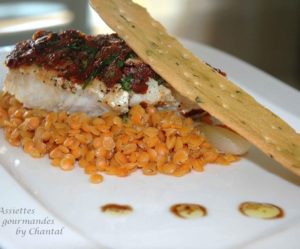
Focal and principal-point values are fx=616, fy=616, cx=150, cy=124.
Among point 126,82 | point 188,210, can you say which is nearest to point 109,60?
point 126,82

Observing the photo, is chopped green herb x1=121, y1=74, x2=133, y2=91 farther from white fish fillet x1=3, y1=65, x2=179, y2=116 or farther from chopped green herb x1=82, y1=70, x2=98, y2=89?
chopped green herb x1=82, y1=70, x2=98, y2=89

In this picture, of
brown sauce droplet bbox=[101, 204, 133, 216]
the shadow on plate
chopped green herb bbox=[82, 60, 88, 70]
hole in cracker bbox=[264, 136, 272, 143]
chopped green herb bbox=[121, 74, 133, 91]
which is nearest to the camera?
brown sauce droplet bbox=[101, 204, 133, 216]

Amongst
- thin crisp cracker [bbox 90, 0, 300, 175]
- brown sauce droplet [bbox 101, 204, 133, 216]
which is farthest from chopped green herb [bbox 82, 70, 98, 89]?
brown sauce droplet [bbox 101, 204, 133, 216]

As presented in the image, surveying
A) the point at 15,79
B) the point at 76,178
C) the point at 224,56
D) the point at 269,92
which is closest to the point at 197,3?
the point at 224,56

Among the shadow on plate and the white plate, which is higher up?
the shadow on plate

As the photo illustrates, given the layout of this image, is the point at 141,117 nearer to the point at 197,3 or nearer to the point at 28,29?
the point at 28,29

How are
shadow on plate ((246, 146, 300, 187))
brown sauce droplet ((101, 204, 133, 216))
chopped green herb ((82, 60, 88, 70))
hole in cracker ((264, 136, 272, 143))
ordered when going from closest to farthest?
brown sauce droplet ((101, 204, 133, 216))
hole in cracker ((264, 136, 272, 143))
shadow on plate ((246, 146, 300, 187))
chopped green herb ((82, 60, 88, 70))

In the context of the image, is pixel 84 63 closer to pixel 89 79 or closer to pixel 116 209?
pixel 89 79

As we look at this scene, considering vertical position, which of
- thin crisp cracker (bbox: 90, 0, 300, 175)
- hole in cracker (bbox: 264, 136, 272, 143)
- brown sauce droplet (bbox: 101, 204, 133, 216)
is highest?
thin crisp cracker (bbox: 90, 0, 300, 175)
